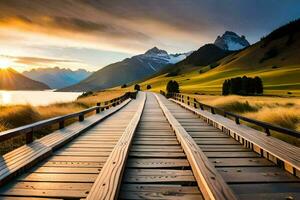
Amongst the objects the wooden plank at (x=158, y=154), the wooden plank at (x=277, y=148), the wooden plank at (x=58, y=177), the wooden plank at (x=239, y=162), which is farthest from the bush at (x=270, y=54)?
the wooden plank at (x=58, y=177)

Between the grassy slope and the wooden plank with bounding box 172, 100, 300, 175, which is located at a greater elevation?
the grassy slope

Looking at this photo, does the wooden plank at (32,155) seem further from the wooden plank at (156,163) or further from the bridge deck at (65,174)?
the wooden plank at (156,163)

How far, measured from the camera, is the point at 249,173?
561cm

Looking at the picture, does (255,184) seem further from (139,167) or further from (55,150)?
(55,150)

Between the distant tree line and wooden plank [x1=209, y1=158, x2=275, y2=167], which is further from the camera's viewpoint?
the distant tree line

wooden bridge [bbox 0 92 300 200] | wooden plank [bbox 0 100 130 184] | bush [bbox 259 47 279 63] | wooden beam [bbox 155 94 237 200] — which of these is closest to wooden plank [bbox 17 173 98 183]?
wooden bridge [bbox 0 92 300 200]

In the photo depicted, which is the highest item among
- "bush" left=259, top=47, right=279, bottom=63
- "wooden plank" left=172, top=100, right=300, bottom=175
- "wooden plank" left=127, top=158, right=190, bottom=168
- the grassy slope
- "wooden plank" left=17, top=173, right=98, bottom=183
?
"bush" left=259, top=47, right=279, bottom=63

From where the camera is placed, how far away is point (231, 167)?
19.8ft

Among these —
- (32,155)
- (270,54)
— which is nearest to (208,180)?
(32,155)

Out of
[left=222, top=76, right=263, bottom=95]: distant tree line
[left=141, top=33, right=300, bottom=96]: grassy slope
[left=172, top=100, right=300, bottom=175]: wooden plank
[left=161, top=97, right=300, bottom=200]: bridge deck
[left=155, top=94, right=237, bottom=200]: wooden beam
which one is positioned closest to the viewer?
[left=155, top=94, right=237, bottom=200]: wooden beam

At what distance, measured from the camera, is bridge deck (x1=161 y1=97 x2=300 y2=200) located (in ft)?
15.2

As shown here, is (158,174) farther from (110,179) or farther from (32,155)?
(32,155)

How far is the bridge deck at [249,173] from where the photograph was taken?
4.64 metres

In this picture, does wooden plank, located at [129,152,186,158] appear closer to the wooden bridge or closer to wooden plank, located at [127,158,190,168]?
the wooden bridge
